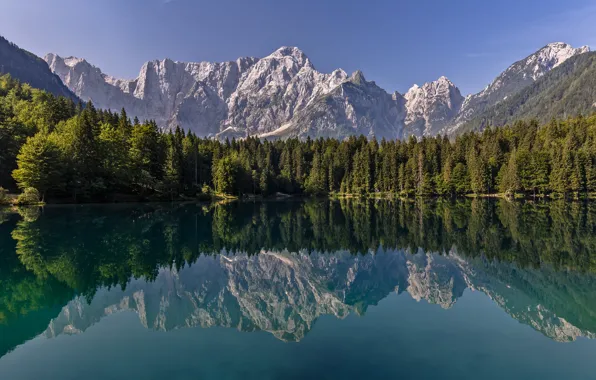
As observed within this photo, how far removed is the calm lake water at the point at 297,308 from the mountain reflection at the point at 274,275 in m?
0.12

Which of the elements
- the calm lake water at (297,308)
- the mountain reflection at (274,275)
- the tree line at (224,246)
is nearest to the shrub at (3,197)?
the tree line at (224,246)

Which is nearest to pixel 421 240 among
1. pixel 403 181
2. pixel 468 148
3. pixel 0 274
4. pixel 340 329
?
pixel 340 329

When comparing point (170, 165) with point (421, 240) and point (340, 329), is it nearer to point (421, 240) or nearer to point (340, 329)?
point (421, 240)

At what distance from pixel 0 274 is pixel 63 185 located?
63.2 metres

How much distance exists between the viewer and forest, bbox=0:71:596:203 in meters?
77.6

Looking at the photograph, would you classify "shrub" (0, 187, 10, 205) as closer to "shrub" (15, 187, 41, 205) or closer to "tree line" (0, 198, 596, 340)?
"shrub" (15, 187, 41, 205)

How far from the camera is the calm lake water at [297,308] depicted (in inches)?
432

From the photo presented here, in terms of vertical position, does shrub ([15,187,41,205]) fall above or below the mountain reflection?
above

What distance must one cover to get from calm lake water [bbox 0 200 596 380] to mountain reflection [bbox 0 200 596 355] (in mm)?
125

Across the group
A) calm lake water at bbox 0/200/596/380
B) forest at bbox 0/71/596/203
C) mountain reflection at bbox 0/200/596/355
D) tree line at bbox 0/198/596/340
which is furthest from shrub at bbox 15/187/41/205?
calm lake water at bbox 0/200/596/380

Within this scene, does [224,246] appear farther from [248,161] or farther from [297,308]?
[248,161]

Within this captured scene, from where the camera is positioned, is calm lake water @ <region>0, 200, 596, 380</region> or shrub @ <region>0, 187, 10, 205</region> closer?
calm lake water @ <region>0, 200, 596, 380</region>

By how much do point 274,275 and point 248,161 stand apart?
110 meters

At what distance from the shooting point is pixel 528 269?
22.8 metres
